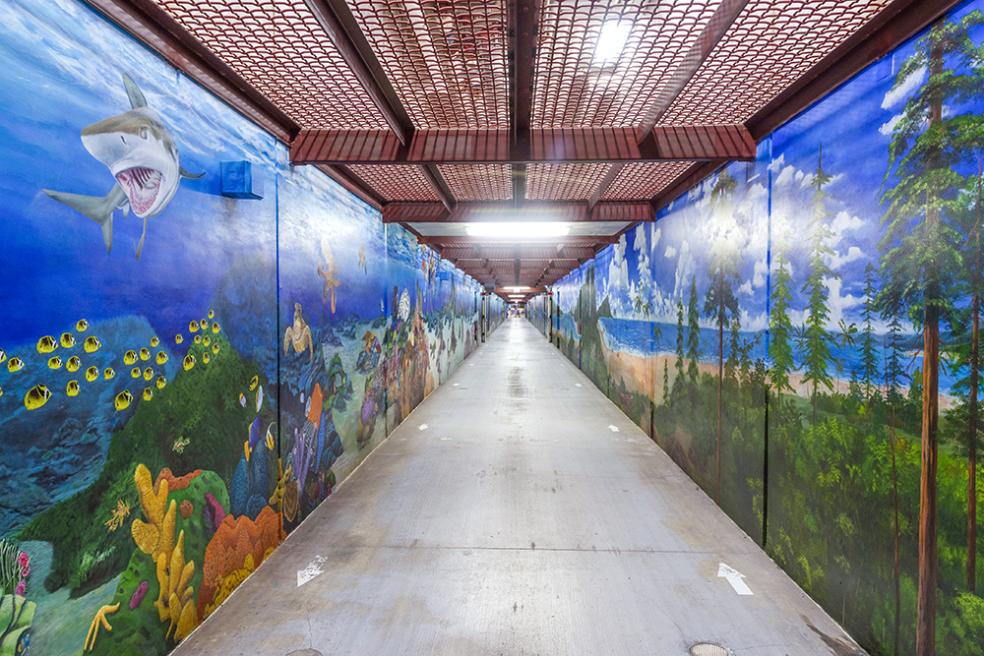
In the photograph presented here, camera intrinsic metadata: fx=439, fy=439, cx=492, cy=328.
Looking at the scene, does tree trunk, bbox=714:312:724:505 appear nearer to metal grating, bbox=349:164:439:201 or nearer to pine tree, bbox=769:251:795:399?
pine tree, bbox=769:251:795:399

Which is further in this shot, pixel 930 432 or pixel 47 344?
pixel 930 432

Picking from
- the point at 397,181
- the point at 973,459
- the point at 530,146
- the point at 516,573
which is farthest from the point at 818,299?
the point at 397,181

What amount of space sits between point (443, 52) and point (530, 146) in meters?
1.34

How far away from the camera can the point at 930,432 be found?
2.16 m

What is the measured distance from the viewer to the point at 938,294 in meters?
2.11

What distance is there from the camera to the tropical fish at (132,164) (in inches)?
80.9

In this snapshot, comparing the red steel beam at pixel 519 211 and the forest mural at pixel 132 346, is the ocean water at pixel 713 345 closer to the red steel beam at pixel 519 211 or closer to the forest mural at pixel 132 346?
the red steel beam at pixel 519 211

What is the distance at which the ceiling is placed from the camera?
2246mm

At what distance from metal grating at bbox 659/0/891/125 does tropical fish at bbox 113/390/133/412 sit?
12.1 feet

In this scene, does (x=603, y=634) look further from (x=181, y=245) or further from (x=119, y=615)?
(x=181, y=245)

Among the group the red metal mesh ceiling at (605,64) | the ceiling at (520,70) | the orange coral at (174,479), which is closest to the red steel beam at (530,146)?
the ceiling at (520,70)

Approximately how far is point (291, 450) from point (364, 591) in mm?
1434

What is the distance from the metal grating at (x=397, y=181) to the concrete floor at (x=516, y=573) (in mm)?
3472

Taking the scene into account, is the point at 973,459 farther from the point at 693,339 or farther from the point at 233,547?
the point at 233,547
